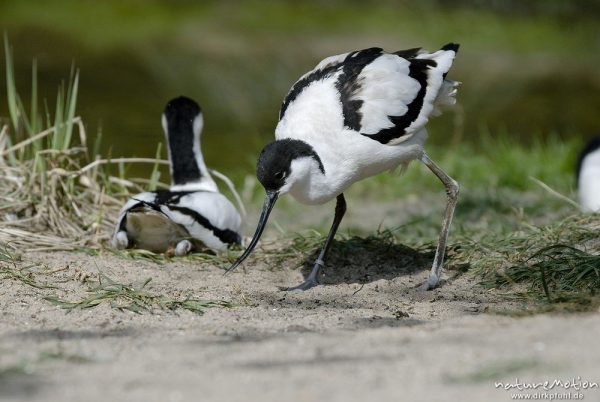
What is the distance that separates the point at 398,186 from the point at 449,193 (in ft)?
8.23

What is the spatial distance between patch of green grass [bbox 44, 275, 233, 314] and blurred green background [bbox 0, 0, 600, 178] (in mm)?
3875

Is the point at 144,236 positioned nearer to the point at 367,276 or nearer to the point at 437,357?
the point at 367,276

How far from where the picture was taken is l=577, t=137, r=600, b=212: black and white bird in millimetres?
6141

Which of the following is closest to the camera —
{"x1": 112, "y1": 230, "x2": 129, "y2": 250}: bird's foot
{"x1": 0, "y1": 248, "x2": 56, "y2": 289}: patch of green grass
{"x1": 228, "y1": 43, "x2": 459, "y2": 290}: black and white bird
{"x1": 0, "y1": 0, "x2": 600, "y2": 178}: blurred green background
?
{"x1": 0, "y1": 248, "x2": 56, "y2": 289}: patch of green grass

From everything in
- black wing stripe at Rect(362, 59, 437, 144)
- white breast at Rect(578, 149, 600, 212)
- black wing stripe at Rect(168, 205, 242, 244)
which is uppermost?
black wing stripe at Rect(362, 59, 437, 144)

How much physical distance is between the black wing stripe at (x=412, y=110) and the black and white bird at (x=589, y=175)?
→ 6.51 feet

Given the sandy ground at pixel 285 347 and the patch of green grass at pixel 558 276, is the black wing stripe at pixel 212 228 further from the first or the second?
the patch of green grass at pixel 558 276

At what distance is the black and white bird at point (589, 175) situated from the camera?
6141 millimetres

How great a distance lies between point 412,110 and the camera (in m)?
4.40

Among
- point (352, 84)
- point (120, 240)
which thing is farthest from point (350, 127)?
point (120, 240)

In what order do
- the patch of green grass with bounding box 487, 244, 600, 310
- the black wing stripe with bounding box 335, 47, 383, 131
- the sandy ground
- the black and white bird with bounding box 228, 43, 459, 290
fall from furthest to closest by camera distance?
the black wing stripe with bounding box 335, 47, 383, 131 < the black and white bird with bounding box 228, 43, 459, 290 < the patch of green grass with bounding box 487, 244, 600, 310 < the sandy ground

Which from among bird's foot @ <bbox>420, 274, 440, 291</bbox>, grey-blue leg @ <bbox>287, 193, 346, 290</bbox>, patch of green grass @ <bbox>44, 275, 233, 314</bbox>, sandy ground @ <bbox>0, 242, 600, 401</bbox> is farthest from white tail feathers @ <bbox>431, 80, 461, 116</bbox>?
patch of green grass @ <bbox>44, 275, 233, 314</bbox>

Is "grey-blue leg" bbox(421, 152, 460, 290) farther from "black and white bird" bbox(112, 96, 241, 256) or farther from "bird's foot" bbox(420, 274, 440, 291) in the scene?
"black and white bird" bbox(112, 96, 241, 256)

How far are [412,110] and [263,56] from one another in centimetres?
894
